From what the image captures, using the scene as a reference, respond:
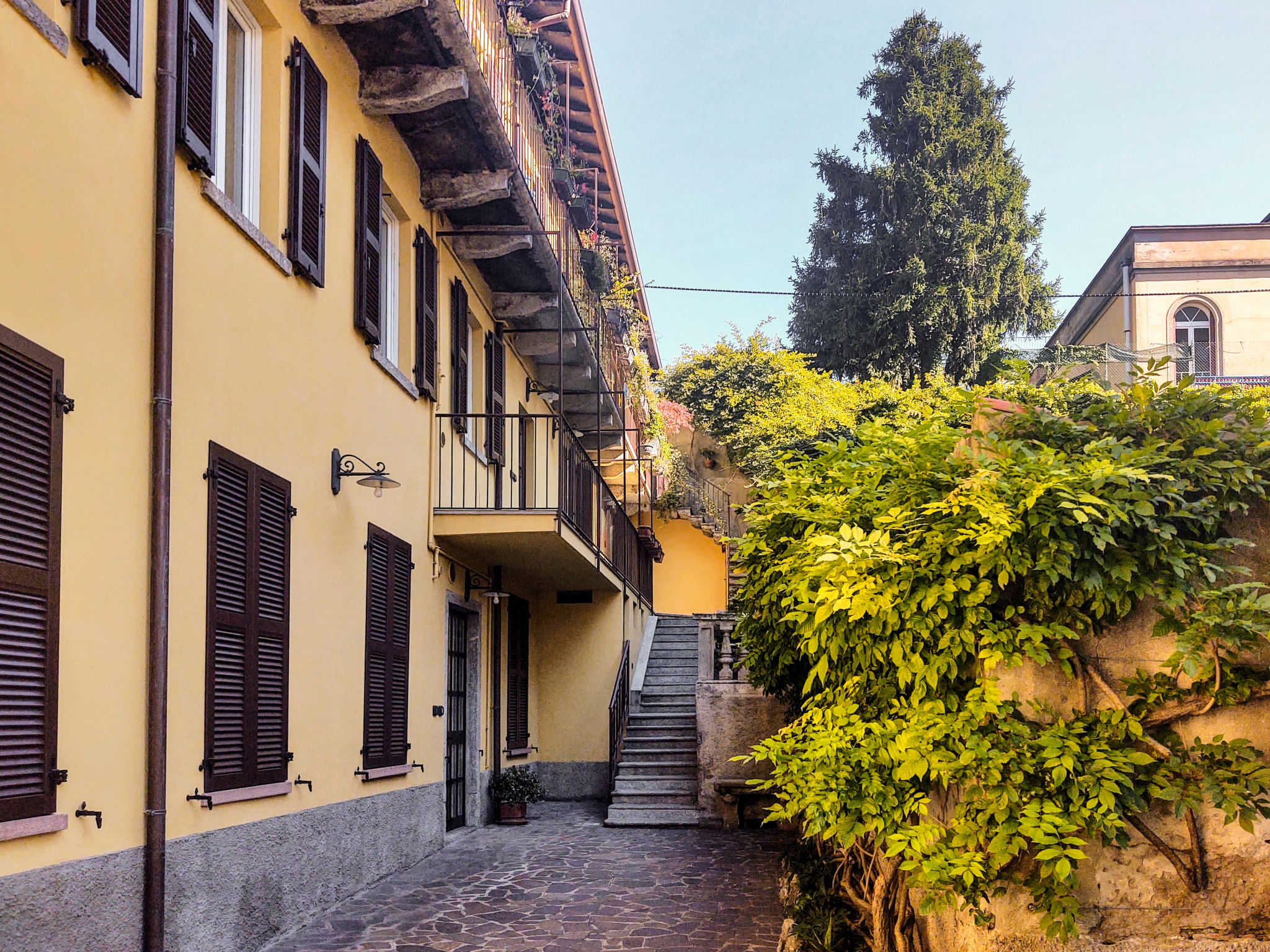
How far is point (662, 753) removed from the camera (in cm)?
1550

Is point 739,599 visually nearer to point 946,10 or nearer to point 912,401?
point 912,401

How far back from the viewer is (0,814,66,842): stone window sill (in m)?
4.48

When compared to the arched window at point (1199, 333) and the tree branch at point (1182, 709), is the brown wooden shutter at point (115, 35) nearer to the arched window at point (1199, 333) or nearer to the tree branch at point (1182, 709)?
the tree branch at point (1182, 709)

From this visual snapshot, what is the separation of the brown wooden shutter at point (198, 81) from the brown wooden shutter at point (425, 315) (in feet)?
12.8

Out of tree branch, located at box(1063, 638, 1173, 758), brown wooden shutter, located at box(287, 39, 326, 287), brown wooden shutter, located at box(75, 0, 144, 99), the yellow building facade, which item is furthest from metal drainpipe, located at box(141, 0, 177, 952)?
tree branch, located at box(1063, 638, 1173, 758)

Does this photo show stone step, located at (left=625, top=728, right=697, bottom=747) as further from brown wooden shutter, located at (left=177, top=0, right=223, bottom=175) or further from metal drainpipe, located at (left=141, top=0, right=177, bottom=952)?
brown wooden shutter, located at (left=177, top=0, right=223, bottom=175)

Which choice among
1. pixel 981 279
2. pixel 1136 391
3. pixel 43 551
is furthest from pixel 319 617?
pixel 981 279

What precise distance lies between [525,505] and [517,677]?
2970 mm

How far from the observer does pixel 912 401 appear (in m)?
26.5

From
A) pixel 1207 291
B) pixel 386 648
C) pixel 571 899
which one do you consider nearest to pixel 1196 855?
pixel 571 899

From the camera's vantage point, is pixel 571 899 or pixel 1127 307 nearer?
pixel 571 899

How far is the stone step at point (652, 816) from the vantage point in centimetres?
1374

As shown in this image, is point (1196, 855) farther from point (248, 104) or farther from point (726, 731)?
point (726, 731)

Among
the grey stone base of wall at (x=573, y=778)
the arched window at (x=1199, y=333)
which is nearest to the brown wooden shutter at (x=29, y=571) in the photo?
the grey stone base of wall at (x=573, y=778)
